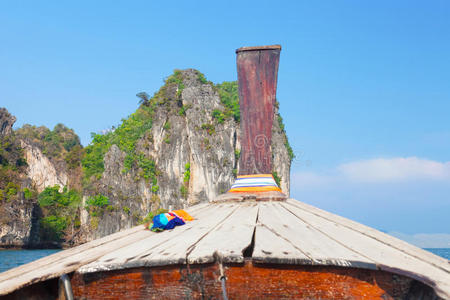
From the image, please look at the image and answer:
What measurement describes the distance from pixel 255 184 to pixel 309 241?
1078 millimetres

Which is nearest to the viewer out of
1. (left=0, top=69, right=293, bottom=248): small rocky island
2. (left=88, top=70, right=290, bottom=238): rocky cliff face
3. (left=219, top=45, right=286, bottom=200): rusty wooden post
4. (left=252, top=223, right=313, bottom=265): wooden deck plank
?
(left=252, top=223, right=313, bottom=265): wooden deck plank

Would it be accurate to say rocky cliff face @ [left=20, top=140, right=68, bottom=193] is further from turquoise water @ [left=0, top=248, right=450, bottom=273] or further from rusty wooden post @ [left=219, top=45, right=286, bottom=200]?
rusty wooden post @ [left=219, top=45, right=286, bottom=200]

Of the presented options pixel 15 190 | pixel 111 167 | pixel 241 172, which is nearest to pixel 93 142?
pixel 111 167

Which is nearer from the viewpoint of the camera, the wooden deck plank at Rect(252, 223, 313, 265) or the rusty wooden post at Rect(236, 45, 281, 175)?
the wooden deck plank at Rect(252, 223, 313, 265)

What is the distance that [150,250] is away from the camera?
136 cm

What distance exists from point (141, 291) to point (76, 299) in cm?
22

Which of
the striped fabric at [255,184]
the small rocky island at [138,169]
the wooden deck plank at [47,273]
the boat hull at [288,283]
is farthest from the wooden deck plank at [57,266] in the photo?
the small rocky island at [138,169]

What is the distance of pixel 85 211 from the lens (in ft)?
123

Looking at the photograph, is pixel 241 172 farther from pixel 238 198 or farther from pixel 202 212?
pixel 202 212

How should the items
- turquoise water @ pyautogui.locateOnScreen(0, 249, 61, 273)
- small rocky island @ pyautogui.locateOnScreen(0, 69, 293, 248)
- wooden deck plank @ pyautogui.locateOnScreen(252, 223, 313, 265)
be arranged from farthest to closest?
small rocky island @ pyautogui.locateOnScreen(0, 69, 293, 248)
turquoise water @ pyautogui.locateOnScreen(0, 249, 61, 273)
wooden deck plank @ pyautogui.locateOnScreen(252, 223, 313, 265)

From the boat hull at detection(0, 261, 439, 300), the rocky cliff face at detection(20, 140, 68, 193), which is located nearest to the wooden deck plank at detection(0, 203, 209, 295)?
the boat hull at detection(0, 261, 439, 300)

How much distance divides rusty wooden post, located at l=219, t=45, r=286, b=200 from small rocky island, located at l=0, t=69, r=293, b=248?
3338 centimetres

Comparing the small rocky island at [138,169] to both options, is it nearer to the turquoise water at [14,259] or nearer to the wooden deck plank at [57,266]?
the turquoise water at [14,259]

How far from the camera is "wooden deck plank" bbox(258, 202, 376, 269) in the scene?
1144mm
